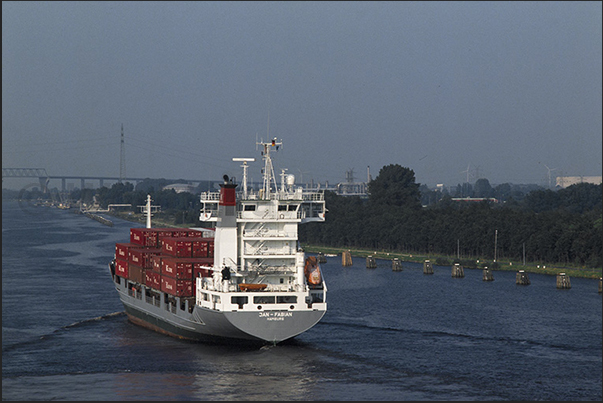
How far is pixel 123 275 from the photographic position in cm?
6494

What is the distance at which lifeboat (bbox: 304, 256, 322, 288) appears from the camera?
50.1m

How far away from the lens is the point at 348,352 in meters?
47.4

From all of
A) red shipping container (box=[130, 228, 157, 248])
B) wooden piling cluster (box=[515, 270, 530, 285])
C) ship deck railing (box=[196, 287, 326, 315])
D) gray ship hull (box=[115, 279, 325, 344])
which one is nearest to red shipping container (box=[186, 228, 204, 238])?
red shipping container (box=[130, 228, 157, 248])

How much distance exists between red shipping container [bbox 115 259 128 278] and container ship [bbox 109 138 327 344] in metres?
7.73

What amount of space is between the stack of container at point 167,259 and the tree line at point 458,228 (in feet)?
159

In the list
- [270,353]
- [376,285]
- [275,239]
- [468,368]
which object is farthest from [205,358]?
[376,285]

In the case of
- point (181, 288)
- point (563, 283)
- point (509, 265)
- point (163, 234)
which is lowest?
point (563, 283)

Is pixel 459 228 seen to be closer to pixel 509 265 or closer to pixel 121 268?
pixel 509 265

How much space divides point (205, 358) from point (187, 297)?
6.00 m

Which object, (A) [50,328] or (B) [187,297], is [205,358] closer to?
(B) [187,297]

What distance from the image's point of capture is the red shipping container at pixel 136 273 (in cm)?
5966

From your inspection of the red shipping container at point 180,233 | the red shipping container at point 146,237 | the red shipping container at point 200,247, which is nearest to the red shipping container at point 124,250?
the red shipping container at point 146,237

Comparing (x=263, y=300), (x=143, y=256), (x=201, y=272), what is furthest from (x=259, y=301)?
(x=143, y=256)

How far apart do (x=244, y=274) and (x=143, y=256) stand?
1374 centimetres
